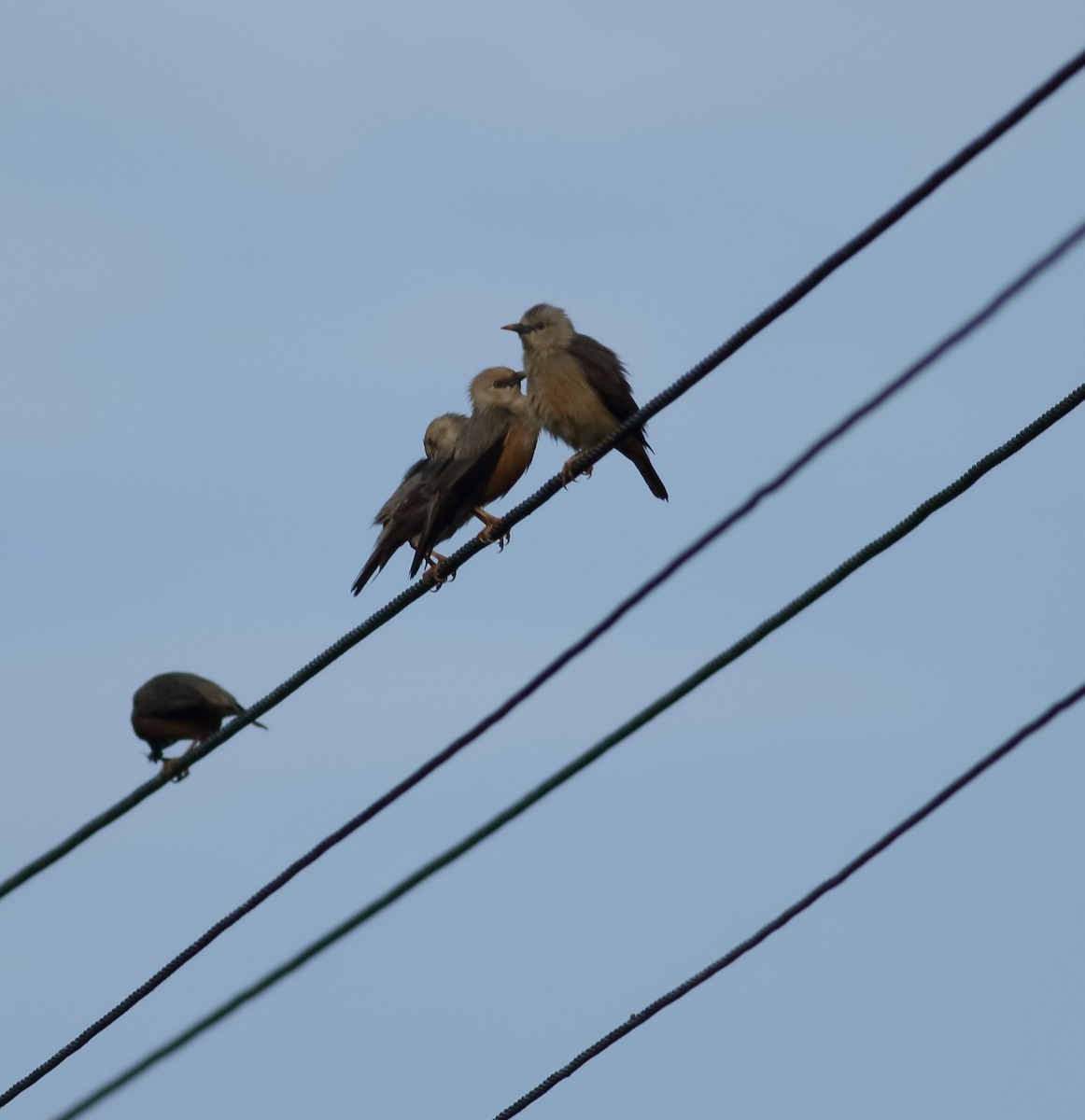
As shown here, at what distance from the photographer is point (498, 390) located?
1114cm

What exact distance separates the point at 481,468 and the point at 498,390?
0.70m

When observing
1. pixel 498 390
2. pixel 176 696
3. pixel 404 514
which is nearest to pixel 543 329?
pixel 498 390

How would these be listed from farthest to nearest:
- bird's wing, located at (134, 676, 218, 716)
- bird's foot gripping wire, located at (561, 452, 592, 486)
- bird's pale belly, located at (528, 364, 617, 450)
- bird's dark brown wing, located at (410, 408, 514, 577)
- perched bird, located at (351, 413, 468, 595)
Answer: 1. perched bird, located at (351, 413, 468, 595)
2. bird's dark brown wing, located at (410, 408, 514, 577)
3. bird's pale belly, located at (528, 364, 617, 450)
4. bird's wing, located at (134, 676, 218, 716)
5. bird's foot gripping wire, located at (561, 452, 592, 486)

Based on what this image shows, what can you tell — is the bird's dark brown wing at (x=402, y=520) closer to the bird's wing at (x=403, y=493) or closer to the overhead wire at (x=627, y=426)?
the bird's wing at (x=403, y=493)

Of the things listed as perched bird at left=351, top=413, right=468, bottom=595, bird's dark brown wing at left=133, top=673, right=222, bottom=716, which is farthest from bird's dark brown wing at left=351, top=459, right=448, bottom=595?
bird's dark brown wing at left=133, top=673, right=222, bottom=716

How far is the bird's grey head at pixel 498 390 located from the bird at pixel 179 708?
8.13 ft

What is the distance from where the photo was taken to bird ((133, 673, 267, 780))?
9250mm

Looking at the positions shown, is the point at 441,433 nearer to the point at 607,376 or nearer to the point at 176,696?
the point at 607,376

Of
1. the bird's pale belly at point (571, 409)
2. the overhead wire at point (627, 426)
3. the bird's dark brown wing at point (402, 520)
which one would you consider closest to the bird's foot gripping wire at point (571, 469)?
the overhead wire at point (627, 426)

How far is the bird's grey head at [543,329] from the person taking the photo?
1095cm

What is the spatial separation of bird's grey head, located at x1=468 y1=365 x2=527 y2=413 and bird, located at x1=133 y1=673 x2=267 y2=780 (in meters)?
2.48

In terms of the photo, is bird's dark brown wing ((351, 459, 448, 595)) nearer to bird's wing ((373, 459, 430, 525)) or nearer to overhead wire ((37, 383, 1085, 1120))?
bird's wing ((373, 459, 430, 525))

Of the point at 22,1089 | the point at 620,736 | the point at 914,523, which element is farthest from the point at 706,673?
the point at 22,1089

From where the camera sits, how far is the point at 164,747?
951cm
